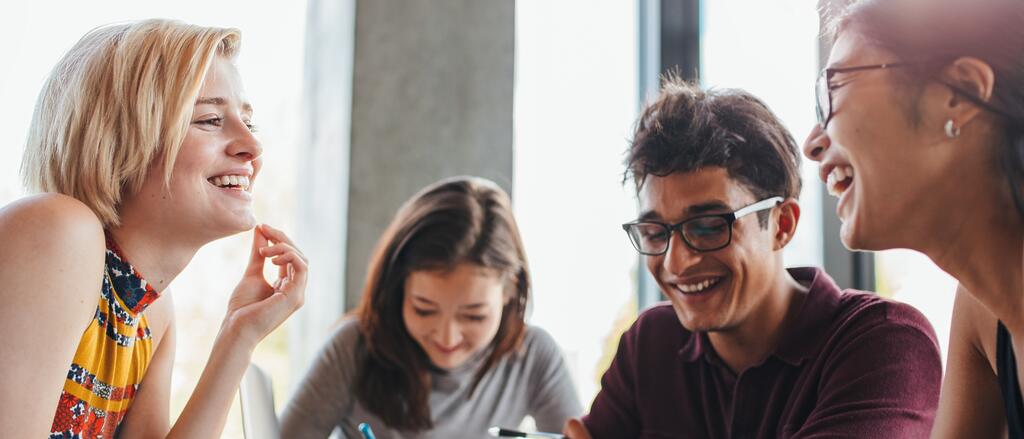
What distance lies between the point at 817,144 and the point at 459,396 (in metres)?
1.42

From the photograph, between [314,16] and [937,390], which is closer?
[937,390]

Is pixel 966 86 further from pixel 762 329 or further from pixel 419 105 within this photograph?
pixel 419 105

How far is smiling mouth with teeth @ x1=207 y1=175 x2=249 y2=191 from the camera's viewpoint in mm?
1479

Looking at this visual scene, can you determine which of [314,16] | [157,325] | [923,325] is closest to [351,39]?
[314,16]

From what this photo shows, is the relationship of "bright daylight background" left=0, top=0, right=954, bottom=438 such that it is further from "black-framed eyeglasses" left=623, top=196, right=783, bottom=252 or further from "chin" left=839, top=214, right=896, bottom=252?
"chin" left=839, top=214, right=896, bottom=252

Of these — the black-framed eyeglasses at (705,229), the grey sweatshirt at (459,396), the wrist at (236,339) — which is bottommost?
the grey sweatshirt at (459,396)

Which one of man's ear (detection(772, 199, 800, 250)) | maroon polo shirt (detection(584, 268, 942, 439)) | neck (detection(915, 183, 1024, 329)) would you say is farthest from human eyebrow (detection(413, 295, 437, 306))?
neck (detection(915, 183, 1024, 329))

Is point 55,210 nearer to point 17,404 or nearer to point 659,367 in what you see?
point 17,404

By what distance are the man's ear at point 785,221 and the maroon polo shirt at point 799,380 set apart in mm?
85

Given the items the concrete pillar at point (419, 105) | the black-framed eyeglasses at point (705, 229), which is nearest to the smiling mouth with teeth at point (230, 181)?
the black-framed eyeglasses at point (705, 229)

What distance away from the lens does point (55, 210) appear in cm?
126

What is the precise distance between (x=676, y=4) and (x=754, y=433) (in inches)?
81.4

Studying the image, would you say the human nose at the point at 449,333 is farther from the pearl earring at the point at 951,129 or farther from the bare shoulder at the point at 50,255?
the pearl earring at the point at 951,129

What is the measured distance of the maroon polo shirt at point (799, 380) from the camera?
4.47ft
